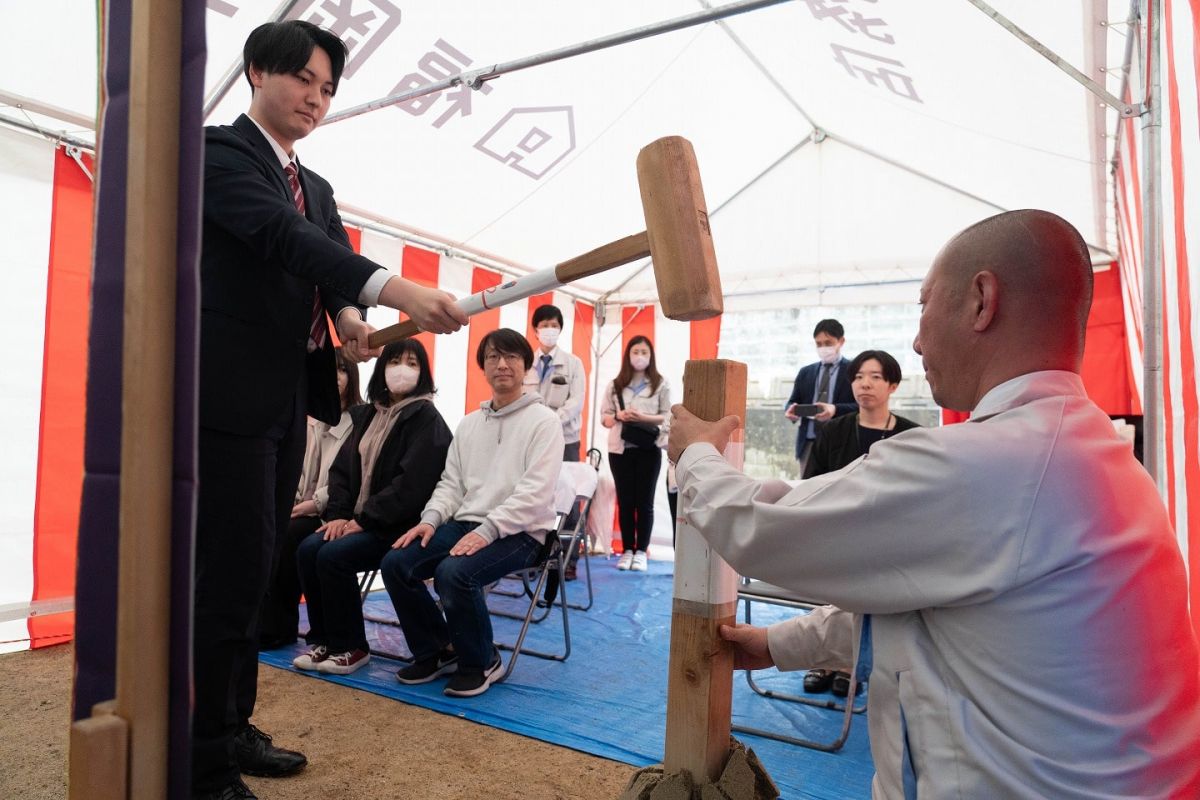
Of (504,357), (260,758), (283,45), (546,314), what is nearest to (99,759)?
(283,45)

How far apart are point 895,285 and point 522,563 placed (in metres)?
4.89

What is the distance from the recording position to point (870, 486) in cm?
91

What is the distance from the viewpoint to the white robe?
82 cm

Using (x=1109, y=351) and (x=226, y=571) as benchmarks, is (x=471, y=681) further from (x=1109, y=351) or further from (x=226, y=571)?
(x=1109, y=351)

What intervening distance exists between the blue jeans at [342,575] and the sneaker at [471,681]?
572 millimetres

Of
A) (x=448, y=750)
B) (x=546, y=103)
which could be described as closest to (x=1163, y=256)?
(x=448, y=750)

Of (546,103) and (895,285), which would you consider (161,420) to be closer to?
(546,103)

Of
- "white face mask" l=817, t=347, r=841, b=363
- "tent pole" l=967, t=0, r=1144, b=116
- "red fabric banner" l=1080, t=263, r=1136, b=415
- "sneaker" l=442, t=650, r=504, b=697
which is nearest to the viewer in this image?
"tent pole" l=967, t=0, r=1144, b=116

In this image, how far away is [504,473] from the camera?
340cm

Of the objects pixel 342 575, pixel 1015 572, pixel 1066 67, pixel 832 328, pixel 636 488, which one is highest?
pixel 1066 67

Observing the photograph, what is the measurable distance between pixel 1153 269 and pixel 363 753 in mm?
3168

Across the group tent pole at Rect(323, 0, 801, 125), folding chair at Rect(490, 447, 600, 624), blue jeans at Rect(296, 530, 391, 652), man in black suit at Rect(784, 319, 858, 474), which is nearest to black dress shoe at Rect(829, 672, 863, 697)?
folding chair at Rect(490, 447, 600, 624)

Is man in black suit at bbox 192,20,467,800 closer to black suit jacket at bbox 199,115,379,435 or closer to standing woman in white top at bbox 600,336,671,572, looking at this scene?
black suit jacket at bbox 199,115,379,435

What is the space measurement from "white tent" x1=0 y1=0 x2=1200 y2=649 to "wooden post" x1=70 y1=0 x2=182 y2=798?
2070 mm
